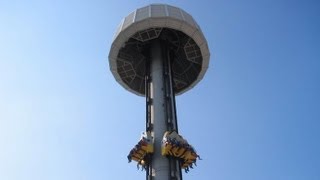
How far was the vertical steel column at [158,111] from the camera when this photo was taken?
46.0m

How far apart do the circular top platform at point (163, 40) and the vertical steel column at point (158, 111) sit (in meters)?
2.44

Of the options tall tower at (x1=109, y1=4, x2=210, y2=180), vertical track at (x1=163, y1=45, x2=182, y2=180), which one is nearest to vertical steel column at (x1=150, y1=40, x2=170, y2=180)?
tall tower at (x1=109, y1=4, x2=210, y2=180)

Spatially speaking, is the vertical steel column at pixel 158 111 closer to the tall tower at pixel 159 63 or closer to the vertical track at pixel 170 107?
the tall tower at pixel 159 63

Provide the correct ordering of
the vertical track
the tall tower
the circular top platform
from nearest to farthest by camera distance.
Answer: the vertical track, the tall tower, the circular top platform

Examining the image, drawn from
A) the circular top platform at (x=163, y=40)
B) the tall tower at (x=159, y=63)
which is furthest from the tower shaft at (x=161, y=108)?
the circular top platform at (x=163, y=40)

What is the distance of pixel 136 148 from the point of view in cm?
4766

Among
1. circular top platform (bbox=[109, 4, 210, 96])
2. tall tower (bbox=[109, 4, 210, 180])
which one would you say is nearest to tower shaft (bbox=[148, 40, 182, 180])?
tall tower (bbox=[109, 4, 210, 180])

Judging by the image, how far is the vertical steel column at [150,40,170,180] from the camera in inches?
1811

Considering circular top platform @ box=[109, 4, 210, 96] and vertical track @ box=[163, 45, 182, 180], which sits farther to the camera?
circular top platform @ box=[109, 4, 210, 96]

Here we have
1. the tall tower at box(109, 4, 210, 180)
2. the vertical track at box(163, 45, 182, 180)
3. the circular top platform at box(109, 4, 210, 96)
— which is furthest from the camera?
the circular top platform at box(109, 4, 210, 96)

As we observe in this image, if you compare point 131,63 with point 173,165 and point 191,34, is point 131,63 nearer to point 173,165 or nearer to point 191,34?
point 191,34

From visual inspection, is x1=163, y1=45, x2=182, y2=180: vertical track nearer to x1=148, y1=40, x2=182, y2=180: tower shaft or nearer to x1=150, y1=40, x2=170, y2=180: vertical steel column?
x1=148, y1=40, x2=182, y2=180: tower shaft

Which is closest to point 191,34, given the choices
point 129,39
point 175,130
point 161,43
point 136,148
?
point 161,43

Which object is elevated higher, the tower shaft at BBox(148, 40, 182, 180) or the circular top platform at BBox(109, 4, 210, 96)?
the circular top platform at BBox(109, 4, 210, 96)
